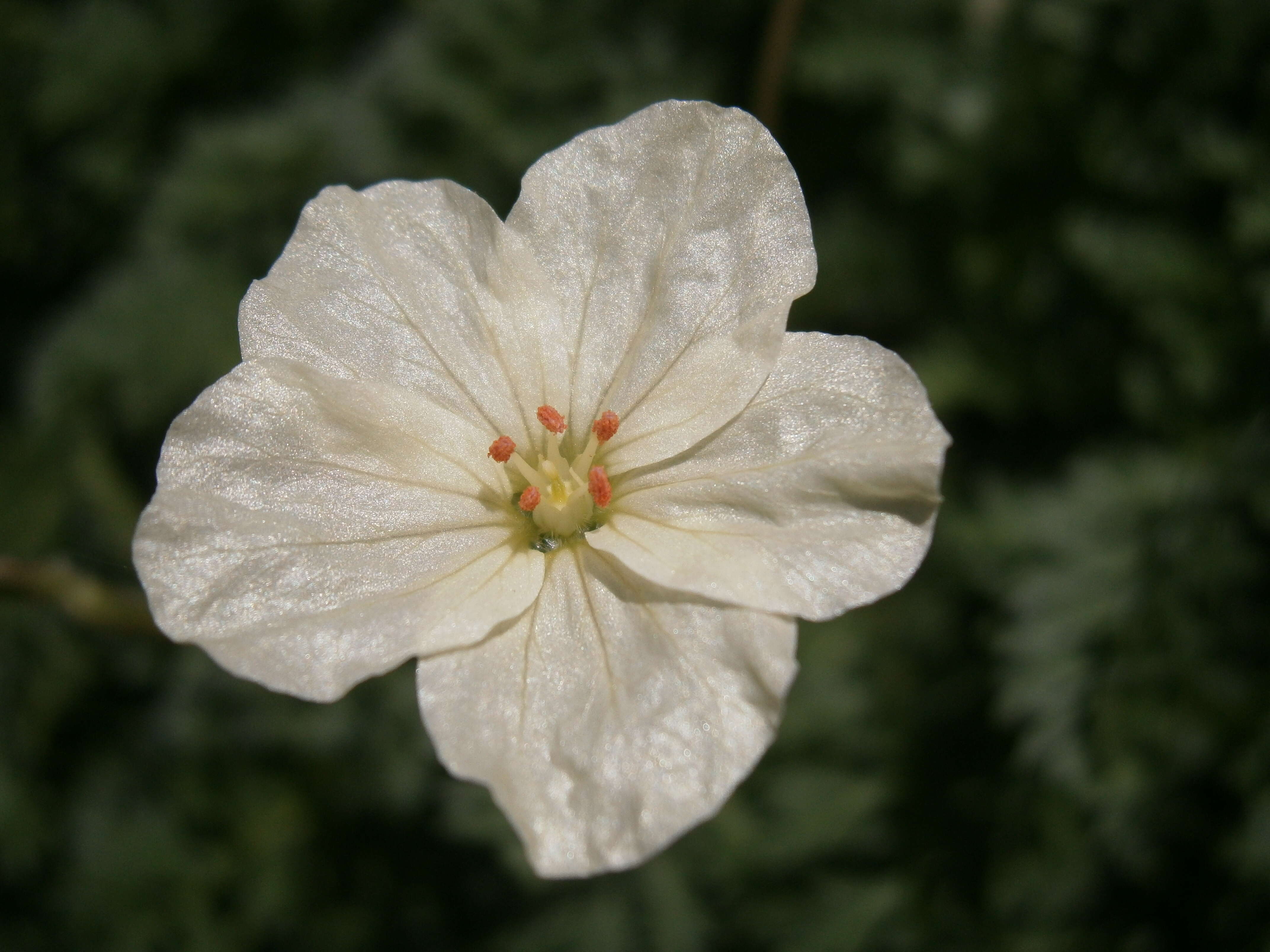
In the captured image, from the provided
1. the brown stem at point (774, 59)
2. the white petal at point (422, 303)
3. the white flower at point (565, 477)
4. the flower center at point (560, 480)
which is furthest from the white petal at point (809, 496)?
the brown stem at point (774, 59)

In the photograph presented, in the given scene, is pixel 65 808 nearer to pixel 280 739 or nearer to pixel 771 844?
pixel 280 739

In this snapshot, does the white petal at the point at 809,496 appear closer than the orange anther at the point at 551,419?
Yes

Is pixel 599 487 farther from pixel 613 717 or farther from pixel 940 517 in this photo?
pixel 940 517

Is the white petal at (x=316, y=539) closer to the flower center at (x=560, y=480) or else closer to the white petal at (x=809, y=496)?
the flower center at (x=560, y=480)

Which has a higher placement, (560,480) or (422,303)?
(422,303)

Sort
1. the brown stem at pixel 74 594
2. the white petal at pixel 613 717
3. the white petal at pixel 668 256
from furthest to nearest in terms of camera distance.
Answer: the brown stem at pixel 74 594
the white petal at pixel 668 256
the white petal at pixel 613 717

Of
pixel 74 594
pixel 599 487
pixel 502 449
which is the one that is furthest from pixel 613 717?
pixel 74 594

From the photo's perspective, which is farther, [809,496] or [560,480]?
[560,480]

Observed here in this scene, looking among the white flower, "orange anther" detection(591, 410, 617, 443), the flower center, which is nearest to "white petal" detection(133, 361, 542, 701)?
the white flower
